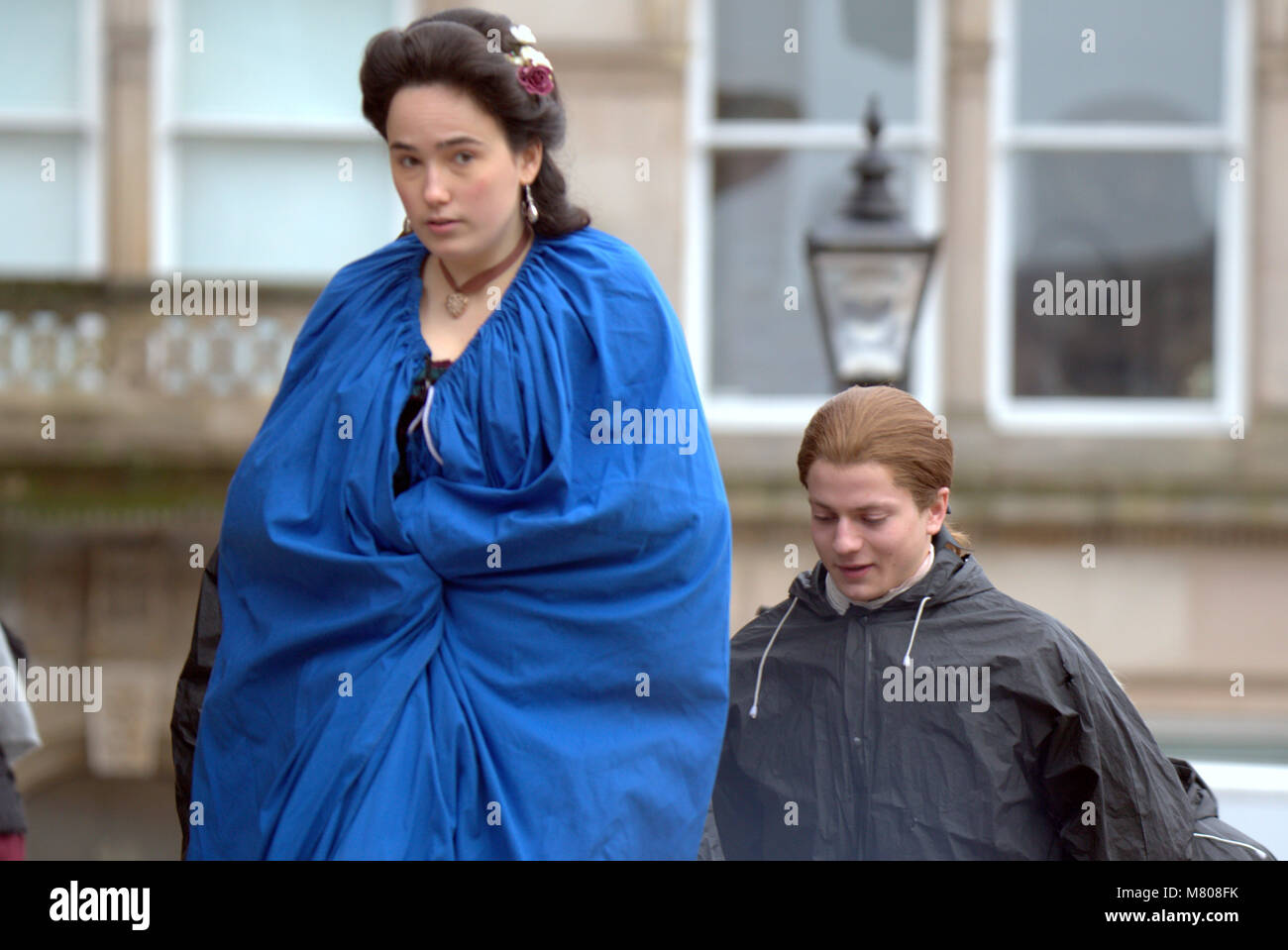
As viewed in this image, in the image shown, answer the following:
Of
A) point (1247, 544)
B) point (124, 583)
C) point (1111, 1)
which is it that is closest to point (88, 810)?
point (124, 583)

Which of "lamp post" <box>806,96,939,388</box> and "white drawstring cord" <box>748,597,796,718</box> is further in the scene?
"lamp post" <box>806,96,939,388</box>

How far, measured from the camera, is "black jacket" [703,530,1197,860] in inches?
99.2

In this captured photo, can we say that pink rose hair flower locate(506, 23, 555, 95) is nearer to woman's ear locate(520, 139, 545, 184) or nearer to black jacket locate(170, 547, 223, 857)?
woman's ear locate(520, 139, 545, 184)

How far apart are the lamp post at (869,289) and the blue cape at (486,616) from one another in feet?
8.64

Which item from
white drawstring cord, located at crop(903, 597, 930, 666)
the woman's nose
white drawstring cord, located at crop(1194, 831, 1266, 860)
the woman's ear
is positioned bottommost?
white drawstring cord, located at crop(1194, 831, 1266, 860)

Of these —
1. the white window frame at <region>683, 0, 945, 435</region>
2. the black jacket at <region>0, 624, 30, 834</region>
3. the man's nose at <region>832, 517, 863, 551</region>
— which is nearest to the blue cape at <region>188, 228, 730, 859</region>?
the man's nose at <region>832, 517, 863, 551</region>

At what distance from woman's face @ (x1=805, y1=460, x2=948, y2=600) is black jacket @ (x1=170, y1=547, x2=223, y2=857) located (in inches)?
37.0

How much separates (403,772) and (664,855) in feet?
1.18

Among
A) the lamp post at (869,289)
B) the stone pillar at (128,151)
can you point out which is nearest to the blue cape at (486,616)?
the lamp post at (869,289)

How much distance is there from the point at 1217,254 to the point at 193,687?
6.52m

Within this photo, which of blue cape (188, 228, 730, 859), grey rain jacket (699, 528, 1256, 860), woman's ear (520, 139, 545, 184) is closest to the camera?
blue cape (188, 228, 730, 859)

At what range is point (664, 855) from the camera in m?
2.19

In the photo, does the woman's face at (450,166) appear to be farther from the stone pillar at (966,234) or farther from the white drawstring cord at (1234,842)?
the stone pillar at (966,234)
